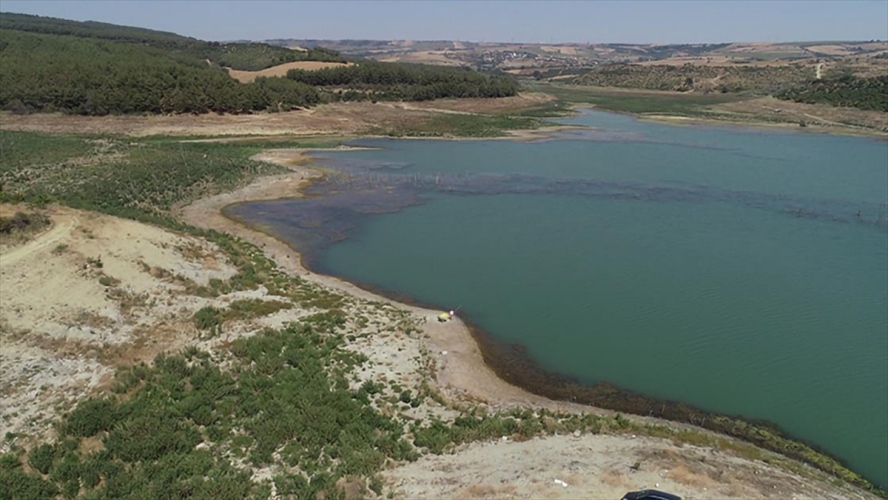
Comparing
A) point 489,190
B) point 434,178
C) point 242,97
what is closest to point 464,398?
point 489,190

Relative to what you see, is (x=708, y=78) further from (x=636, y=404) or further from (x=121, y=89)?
(x=636, y=404)

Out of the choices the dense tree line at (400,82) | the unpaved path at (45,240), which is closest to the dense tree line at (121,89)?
the dense tree line at (400,82)

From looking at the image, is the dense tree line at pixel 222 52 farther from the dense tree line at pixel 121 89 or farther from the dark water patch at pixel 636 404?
the dark water patch at pixel 636 404

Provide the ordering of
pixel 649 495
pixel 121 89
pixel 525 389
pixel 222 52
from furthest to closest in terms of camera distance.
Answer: pixel 222 52 → pixel 121 89 → pixel 525 389 → pixel 649 495


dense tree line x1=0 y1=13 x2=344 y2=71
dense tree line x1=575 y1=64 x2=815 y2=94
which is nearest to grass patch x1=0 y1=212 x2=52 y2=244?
dense tree line x1=0 y1=13 x2=344 y2=71

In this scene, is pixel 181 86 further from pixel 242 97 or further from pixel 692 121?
pixel 692 121

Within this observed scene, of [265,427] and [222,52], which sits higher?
[222,52]

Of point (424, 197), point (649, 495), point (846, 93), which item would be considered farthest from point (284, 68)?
point (649, 495)
